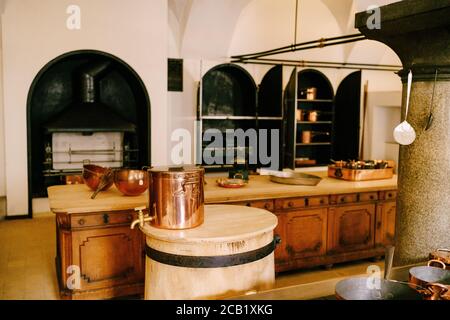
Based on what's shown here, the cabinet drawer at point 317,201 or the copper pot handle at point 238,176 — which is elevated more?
the copper pot handle at point 238,176

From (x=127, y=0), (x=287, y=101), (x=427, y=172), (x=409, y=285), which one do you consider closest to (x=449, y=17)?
(x=427, y=172)

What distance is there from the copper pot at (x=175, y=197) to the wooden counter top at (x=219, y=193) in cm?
123

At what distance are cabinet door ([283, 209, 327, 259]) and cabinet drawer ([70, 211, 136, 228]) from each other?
150 centimetres

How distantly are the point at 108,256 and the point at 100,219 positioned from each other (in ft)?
1.03

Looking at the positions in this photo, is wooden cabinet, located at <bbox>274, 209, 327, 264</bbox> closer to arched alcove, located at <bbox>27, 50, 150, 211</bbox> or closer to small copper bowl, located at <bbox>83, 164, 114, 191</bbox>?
small copper bowl, located at <bbox>83, 164, 114, 191</bbox>

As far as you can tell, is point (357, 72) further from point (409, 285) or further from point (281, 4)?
point (409, 285)

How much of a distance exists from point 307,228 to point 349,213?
1.70 feet

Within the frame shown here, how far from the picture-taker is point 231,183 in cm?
436

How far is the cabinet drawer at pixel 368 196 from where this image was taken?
4.61 metres

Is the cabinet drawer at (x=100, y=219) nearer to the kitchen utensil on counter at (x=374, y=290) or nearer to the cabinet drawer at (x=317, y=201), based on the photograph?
the cabinet drawer at (x=317, y=201)

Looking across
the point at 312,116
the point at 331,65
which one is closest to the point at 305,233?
the point at 312,116

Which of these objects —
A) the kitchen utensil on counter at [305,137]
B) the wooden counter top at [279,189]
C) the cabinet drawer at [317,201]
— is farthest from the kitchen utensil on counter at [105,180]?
the kitchen utensil on counter at [305,137]

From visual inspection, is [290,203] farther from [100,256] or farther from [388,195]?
[100,256]

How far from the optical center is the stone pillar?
235cm
